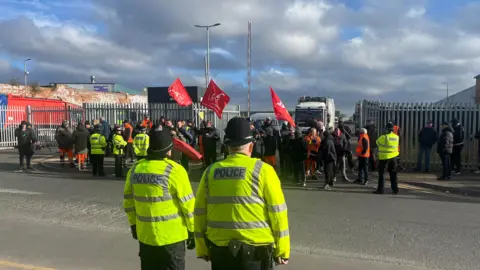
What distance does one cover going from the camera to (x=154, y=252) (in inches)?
136

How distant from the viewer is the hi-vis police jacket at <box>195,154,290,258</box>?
2824mm

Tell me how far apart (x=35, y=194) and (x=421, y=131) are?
39.5 ft

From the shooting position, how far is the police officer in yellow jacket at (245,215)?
9.23 ft

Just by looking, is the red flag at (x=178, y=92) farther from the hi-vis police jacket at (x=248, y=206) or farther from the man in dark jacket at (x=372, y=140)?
the hi-vis police jacket at (x=248, y=206)

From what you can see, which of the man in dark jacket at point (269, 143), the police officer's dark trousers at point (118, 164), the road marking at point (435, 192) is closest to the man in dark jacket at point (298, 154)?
the man in dark jacket at point (269, 143)

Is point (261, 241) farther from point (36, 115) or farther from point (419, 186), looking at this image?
point (36, 115)

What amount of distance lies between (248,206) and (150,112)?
1831 centimetres

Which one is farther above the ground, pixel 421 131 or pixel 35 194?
pixel 421 131

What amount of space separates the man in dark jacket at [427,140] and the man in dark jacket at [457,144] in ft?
2.09

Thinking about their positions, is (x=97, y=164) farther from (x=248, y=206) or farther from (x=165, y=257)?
(x=248, y=206)

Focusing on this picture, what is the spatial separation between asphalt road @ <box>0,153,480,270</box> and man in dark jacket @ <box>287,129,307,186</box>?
100 centimetres

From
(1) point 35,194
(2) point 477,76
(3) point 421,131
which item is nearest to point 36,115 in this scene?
(1) point 35,194

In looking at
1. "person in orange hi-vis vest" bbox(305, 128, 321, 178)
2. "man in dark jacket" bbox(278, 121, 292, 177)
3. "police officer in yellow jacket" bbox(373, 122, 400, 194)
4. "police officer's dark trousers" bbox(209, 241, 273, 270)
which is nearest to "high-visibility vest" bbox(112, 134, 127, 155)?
"man in dark jacket" bbox(278, 121, 292, 177)

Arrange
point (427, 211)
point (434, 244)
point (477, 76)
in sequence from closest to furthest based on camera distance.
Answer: point (434, 244), point (427, 211), point (477, 76)
